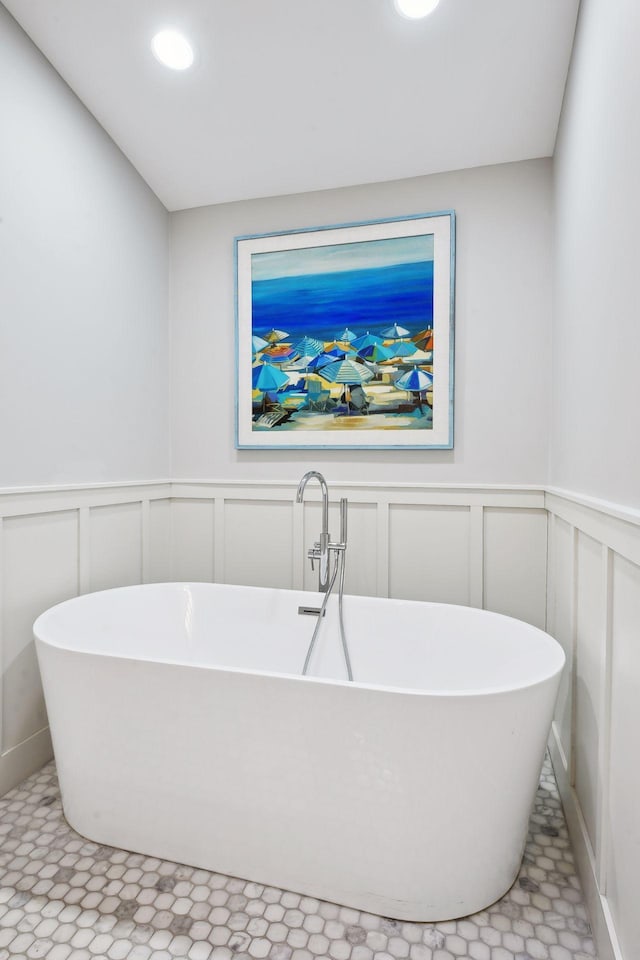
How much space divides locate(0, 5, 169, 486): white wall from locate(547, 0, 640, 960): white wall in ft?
5.55

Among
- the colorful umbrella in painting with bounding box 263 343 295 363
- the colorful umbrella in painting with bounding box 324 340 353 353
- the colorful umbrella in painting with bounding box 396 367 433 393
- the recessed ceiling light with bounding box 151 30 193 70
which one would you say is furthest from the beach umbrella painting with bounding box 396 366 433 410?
the recessed ceiling light with bounding box 151 30 193 70

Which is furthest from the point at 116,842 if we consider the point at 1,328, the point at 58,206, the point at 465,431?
the point at 58,206

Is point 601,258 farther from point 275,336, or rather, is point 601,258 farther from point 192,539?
point 192,539

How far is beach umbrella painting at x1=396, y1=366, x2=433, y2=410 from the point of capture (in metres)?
2.19

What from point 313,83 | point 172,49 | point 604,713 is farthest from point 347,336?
point 604,713

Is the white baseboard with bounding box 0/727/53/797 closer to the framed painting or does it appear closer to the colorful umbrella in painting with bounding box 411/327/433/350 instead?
the framed painting

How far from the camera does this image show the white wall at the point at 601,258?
101cm

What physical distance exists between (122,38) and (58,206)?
1.91ft

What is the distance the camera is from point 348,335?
227cm

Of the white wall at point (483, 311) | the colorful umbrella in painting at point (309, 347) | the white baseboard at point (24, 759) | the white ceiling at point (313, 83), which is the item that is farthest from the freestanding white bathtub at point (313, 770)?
the white ceiling at point (313, 83)

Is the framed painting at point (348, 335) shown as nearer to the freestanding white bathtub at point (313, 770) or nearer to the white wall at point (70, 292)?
the white wall at point (70, 292)

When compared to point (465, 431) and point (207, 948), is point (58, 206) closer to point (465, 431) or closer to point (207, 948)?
point (465, 431)

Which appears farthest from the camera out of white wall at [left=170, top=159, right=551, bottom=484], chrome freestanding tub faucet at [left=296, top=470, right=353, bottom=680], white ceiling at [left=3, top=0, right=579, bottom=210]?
white wall at [left=170, top=159, right=551, bottom=484]

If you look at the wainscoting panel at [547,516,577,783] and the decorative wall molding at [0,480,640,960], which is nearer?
the decorative wall molding at [0,480,640,960]
